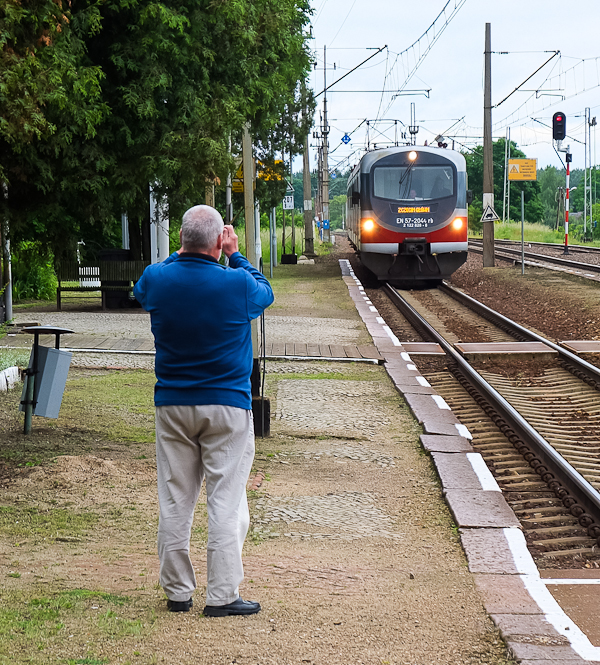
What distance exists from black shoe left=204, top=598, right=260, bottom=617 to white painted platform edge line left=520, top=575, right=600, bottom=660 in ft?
4.25

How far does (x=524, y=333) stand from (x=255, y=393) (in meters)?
8.03

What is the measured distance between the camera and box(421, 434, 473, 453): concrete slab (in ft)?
25.4

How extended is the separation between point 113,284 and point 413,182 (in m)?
7.81

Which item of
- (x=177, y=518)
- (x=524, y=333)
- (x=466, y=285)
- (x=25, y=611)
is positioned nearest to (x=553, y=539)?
(x=177, y=518)

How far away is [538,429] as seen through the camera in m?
9.05

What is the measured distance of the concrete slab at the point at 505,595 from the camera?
14.5 feet

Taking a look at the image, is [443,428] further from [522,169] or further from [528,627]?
[522,169]

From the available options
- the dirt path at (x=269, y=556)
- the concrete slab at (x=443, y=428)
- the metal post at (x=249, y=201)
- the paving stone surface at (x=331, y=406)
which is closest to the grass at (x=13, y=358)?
the dirt path at (x=269, y=556)

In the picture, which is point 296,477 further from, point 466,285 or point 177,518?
point 466,285

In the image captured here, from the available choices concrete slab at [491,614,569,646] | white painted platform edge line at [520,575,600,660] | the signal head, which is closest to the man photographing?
concrete slab at [491,614,569,646]

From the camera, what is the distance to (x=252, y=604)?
4.23 meters

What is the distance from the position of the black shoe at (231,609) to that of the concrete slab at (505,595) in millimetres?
1077

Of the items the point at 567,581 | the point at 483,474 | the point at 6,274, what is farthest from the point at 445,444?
the point at 6,274

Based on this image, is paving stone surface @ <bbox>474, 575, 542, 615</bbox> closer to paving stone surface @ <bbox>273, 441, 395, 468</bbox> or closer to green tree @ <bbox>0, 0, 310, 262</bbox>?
paving stone surface @ <bbox>273, 441, 395, 468</bbox>
